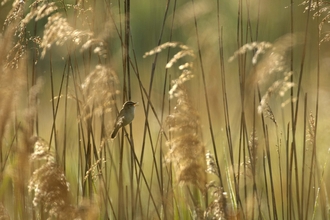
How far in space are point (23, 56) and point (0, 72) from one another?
14.1 inches

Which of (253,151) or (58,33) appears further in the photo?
(253,151)

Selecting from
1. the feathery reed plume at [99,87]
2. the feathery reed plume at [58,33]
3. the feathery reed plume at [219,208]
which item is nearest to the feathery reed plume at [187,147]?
the feathery reed plume at [219,208]

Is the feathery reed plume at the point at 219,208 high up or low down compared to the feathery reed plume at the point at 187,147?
down

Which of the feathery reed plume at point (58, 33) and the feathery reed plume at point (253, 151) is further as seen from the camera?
the feathery reed plume at point (253, 151)

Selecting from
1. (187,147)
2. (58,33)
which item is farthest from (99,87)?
(187,147)

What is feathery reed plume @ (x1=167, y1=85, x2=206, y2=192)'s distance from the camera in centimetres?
155

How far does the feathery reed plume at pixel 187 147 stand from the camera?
60.9 inches

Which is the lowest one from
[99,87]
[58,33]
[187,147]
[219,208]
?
[219,208]

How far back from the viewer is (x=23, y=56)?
A: 181 centimetres

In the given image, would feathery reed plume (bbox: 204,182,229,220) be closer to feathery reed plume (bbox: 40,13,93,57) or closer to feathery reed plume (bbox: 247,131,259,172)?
feathery reed plume (bbox: 247,131,259,172)

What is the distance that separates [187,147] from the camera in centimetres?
155

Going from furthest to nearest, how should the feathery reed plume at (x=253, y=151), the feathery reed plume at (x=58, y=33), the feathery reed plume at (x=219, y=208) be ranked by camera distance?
1. the feathery reed plume at (x=253, y=151)
2. the feathery reed plume at (x=58, y=33)
3. the feathery reed plume at (x=219, y=208)

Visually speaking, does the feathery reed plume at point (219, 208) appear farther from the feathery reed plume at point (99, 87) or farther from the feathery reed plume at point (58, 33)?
the feathery reed plume at point (58, 33)

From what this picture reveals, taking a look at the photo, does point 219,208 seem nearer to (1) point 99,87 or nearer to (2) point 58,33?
(1) point 99,87
